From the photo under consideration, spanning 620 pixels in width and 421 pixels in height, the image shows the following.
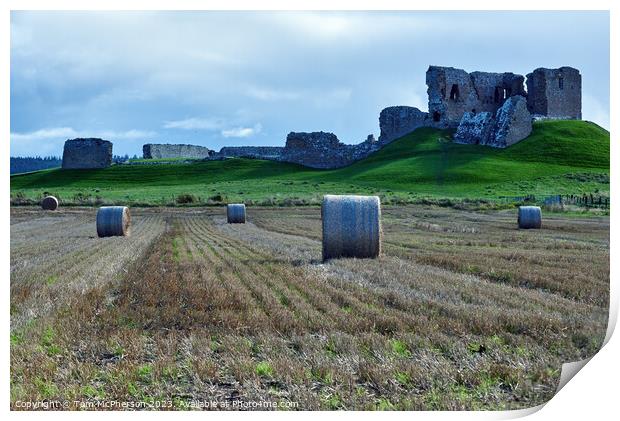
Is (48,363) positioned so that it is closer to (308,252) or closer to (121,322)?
(121,322)

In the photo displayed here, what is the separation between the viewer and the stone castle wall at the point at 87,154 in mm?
28211

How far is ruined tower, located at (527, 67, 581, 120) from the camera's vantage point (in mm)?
58406

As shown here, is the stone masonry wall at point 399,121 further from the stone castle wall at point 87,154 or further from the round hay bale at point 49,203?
the round hay bale at point 49,203

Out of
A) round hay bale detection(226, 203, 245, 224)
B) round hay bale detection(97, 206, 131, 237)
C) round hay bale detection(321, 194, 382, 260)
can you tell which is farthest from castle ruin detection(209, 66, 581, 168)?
round hay bale detection(321, 194, 382, 260)

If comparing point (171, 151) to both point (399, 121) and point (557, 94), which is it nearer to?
point (399, 121)

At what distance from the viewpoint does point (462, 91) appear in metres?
62.4

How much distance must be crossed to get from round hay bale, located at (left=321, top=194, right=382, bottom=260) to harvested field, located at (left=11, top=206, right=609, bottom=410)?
34cm

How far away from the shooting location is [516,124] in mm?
53031

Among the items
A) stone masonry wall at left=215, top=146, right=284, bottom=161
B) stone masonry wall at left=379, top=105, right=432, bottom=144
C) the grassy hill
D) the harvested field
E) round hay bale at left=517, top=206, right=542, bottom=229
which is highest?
stone masonry wall at left=379, top=105, right=432, bottom=144

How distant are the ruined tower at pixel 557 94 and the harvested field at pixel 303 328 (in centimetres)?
5175

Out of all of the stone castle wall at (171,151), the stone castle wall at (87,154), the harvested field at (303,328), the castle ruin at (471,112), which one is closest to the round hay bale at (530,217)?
the harvested field at (303,328)

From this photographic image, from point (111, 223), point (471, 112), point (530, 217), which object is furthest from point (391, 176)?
point (111, 223)

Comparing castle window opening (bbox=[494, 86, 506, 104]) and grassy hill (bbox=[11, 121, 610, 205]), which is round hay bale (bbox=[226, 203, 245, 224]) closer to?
grassy hill (bbox=[11, 121, 610, 205])

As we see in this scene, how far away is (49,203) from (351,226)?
1664cm
